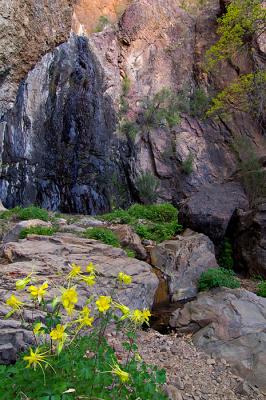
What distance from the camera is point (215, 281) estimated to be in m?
6.38

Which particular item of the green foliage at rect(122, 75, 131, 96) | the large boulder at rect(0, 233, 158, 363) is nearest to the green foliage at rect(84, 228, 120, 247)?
the large boulder at rect(0, 233, 158, 363)

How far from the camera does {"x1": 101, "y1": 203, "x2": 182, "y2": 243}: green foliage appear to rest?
9375 millimetres

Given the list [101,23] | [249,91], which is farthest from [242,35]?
[101,23]

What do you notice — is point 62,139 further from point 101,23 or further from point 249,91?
point 101,23

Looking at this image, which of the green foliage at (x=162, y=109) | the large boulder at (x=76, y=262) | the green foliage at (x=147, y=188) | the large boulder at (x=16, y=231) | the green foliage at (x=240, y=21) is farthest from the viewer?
the green foliage at (x=162, y=109)

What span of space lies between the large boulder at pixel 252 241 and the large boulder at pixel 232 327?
76.0 inches

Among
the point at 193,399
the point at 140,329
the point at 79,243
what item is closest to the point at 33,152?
the point at 79,243

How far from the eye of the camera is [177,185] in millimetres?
16531

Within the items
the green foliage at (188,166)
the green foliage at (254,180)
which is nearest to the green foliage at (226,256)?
the green foliage at (254,180)

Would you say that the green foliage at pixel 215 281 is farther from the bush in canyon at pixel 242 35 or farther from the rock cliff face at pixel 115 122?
the bush in canyon at pixel 242 35

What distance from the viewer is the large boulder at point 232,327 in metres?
3.98

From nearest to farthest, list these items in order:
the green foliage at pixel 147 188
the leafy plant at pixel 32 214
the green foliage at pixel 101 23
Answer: the leafy plant at pixel 32 214, the green foliage at pixel 147 188, the green foliage at pixel 101 23

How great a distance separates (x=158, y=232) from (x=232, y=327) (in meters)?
4.86

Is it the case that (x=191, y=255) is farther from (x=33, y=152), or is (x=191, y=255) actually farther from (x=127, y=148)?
(x=127, y=148)
